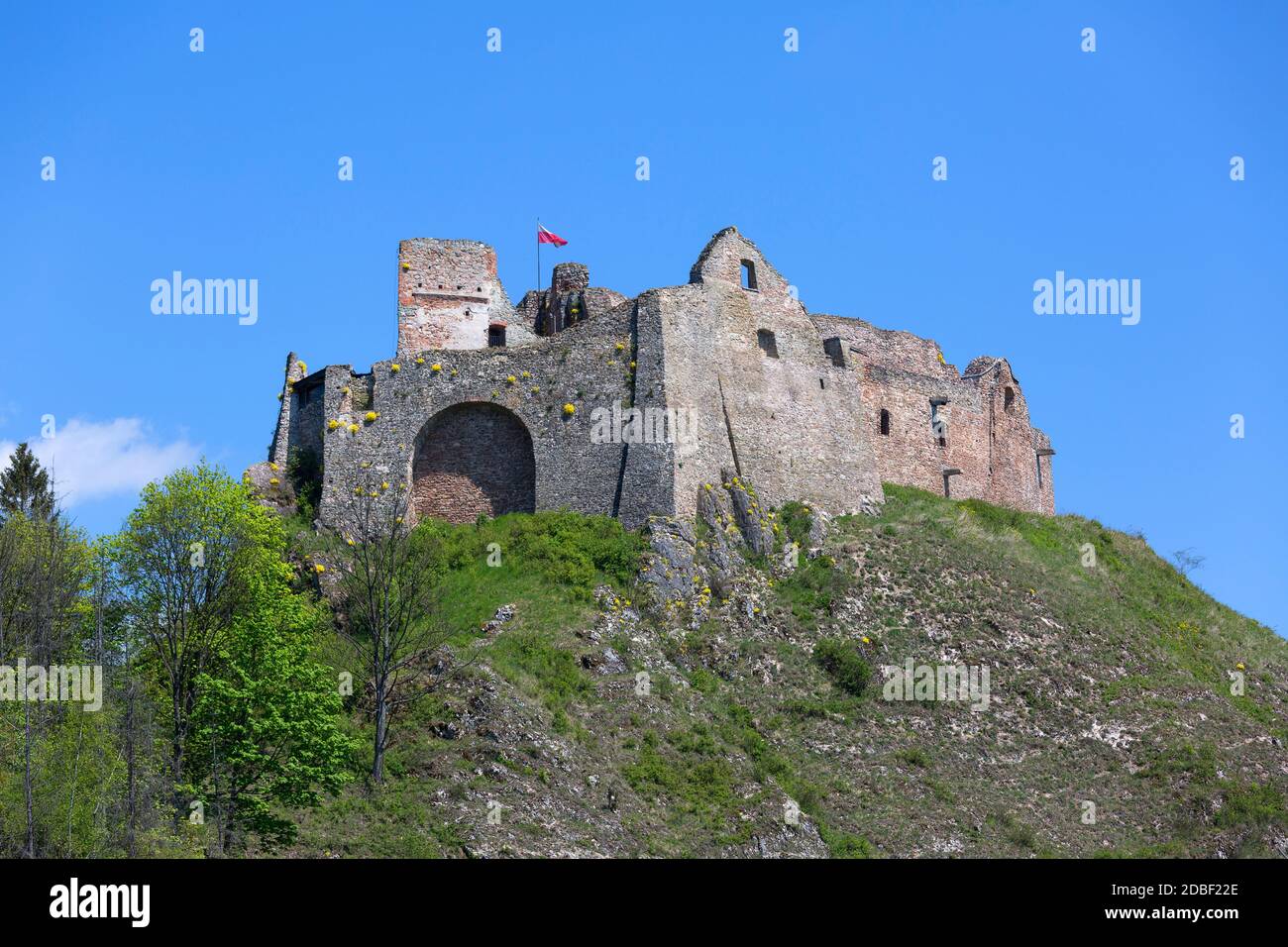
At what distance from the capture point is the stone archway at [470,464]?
2391 inches

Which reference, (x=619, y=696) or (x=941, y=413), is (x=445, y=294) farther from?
(x=941, y=413)

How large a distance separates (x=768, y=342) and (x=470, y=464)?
38.4ft

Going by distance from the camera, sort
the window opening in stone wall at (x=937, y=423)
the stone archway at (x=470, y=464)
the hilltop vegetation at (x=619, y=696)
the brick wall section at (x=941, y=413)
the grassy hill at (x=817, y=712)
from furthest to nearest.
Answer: the window opening in stone wall at (x=937, y=423) < the brick wall section at (x=941, y=413) < the stone archway at (x=470, y=464) < the grassy hill at (x=817, y=712) < the hilltop vegetation at (x=619, y=696)

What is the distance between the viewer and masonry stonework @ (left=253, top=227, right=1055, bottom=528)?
59.1 metres

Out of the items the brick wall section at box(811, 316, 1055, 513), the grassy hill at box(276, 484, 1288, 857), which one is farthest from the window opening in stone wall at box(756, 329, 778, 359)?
the grassy hill at box(276, 484, 1288, 857)

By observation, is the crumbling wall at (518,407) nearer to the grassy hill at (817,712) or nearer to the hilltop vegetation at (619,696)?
the hilltop vegetation at (619,696)

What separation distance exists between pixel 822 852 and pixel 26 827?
19.6m

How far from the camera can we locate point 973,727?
52.4 meters

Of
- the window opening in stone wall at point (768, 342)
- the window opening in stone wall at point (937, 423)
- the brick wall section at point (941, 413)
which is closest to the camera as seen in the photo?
the window opening in stone wall at point (768, 342)

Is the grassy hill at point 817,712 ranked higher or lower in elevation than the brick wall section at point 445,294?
lower

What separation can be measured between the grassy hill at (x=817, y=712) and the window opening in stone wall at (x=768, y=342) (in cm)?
675

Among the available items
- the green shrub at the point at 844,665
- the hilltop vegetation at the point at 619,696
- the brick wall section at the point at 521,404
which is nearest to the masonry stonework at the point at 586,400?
the brick wall section at the point at 521,404

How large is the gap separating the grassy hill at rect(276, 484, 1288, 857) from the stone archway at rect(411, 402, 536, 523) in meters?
2.32

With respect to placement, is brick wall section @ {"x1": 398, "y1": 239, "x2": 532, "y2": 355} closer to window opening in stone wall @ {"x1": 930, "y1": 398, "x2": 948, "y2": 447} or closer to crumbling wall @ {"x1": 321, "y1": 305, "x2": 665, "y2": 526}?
crumbling wall @ {"x1": 321, "y1": 305, "x2": 665, "y2": 526}
